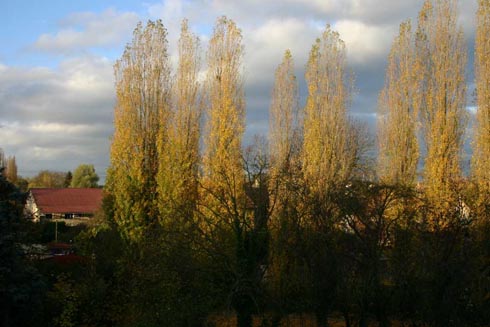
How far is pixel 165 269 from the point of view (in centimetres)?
1486

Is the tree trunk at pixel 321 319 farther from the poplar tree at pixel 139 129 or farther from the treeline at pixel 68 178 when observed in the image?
the treeline at pixel 68 178

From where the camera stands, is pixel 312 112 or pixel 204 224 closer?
pixel 204 224

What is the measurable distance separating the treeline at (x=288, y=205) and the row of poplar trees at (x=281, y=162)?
6 cm

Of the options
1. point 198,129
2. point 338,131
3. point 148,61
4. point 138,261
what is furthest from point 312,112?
point 138,261

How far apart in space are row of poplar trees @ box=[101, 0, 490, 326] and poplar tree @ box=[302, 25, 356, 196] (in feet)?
0.17

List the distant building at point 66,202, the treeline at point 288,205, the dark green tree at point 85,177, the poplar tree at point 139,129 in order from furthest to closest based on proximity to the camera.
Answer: the dark green tree at point 85,177 < the distant building at point 66,202 < the poplar tree at point 139,129 < the treeline at point 288,205

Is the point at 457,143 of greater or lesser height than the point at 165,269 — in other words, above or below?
above

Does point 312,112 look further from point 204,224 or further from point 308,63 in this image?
point 204,224

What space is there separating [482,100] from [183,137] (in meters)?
12.4

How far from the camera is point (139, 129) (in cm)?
2684

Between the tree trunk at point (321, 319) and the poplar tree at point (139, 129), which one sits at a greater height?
the poplar tree at point (139, 129)

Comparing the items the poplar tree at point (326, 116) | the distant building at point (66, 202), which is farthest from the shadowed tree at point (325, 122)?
the distant building at point (66, 202)

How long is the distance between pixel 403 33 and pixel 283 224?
13756 mm

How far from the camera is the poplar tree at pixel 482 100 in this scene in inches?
798
